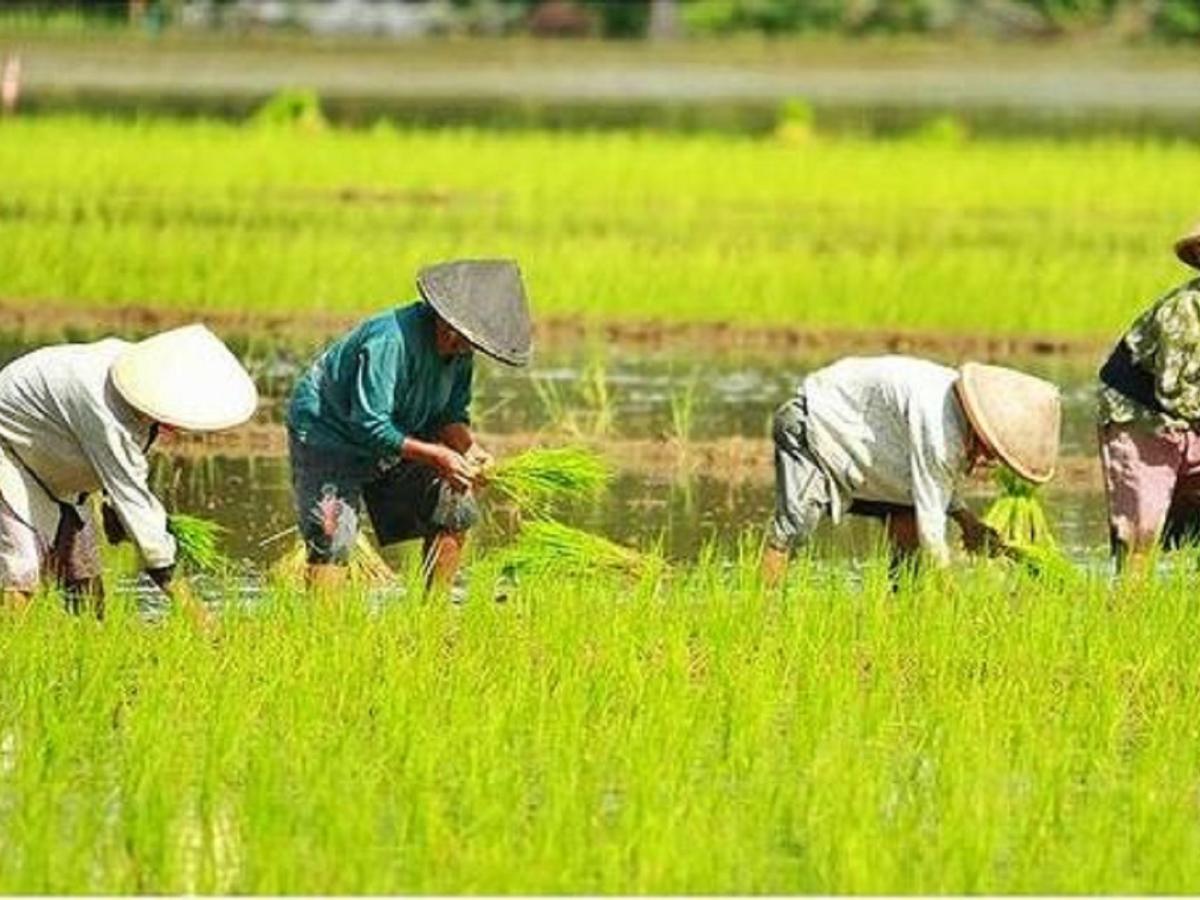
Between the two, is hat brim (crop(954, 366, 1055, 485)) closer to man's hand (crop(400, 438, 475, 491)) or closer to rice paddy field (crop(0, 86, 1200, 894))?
rice paddy field (crop(0, 86, 1200, 894))

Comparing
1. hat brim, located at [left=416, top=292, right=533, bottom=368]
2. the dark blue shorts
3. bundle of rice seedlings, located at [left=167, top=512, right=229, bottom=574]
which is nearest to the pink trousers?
the dark blue shorts

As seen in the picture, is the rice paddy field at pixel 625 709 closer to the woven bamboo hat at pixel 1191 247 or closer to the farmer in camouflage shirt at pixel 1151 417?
the farmer in camouflage shirt at pixel 1151 417

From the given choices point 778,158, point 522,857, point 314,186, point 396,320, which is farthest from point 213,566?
point 778,158

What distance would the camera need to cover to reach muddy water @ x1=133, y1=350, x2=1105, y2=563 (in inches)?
412

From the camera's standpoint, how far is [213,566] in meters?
8.72

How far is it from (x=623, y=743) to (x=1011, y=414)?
158cm

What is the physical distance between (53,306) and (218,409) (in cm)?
743

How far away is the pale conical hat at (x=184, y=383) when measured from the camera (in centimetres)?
752

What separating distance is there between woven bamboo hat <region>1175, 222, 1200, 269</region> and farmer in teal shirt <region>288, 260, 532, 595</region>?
1.53 m

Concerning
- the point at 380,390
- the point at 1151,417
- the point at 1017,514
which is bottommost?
the point at 1017,514

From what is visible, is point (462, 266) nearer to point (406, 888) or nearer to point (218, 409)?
point (218, 409)

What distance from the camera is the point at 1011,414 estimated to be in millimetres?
8164

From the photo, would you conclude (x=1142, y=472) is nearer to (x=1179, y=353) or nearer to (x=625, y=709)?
(x=1179, y=353)

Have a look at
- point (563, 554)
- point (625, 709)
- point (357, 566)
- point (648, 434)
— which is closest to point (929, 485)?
point (563, 554)
